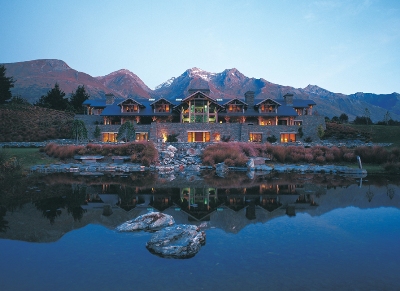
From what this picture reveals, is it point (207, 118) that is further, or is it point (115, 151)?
point (207, 118)

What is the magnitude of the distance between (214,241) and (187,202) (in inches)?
214

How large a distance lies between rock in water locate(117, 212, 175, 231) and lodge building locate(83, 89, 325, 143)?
3189 cm

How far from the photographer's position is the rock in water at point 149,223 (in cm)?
969

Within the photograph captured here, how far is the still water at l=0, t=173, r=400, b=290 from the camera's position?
20.5 feet

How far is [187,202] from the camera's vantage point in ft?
46.0

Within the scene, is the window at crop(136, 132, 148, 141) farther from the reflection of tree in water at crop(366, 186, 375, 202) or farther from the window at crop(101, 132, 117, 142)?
the reflection of tree in water at crop(366, 186, 375, 202)

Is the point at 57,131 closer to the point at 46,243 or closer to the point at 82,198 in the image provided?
the point at 82,198

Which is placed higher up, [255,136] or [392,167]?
[255,136]

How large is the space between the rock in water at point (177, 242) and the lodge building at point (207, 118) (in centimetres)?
3380

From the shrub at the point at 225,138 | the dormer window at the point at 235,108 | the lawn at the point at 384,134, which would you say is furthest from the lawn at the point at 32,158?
the lawn at the point at 384,134

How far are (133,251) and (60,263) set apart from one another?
73.0 inches

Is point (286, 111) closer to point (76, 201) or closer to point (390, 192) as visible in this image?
point (390, 192)

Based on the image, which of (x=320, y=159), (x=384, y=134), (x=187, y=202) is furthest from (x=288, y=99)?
(x=187, y=202)

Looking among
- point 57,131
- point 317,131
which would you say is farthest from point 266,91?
point 57,131
